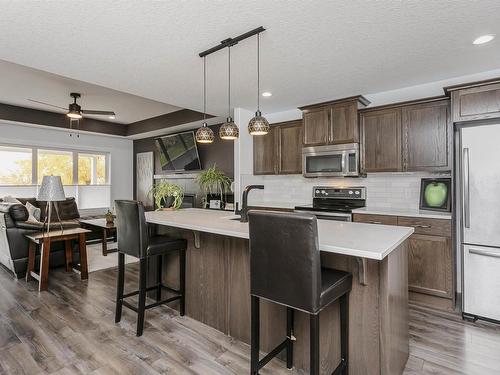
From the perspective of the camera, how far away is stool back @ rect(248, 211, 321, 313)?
4.95ft

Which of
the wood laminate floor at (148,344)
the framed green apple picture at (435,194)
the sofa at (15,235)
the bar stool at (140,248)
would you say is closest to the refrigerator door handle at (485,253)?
the framed green apple picture at (435,194)

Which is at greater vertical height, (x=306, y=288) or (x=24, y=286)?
(x=306, y=288)

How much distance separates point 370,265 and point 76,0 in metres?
2.54

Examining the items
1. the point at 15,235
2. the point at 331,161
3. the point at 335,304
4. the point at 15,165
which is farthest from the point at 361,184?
the point at 15,165

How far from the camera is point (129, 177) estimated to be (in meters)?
8.30

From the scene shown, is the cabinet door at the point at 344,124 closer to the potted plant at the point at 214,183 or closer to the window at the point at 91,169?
the potted plant at the point at 214,183

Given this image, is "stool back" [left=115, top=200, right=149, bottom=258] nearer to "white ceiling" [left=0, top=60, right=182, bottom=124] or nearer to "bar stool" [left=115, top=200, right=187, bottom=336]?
"bar stool" [left=115, top=200, right=187, bottom=336]

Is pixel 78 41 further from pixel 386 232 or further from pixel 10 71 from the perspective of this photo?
pixel 386 232

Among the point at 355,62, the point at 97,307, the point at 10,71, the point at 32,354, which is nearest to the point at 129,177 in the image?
the point at 10,71

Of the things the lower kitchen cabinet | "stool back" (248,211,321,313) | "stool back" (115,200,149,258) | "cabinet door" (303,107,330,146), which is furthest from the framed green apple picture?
"stool back" (115,200,149,258)

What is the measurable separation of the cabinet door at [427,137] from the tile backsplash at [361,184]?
0.29 metres

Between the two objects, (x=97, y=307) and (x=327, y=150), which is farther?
(x=327, y=150)

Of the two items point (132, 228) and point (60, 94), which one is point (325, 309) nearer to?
point (132, 228)

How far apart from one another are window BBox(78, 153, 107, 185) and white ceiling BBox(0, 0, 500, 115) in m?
4.69
